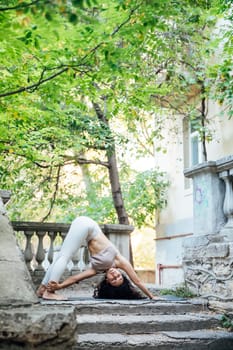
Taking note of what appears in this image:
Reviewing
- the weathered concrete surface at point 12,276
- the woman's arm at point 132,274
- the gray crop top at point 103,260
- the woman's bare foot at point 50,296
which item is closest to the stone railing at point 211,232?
the woman's arm at point 132,274

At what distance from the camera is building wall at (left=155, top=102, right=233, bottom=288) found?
12047mm

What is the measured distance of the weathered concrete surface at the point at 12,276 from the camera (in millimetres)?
2439

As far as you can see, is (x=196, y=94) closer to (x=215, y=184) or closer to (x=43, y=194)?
(x=43, y=194)

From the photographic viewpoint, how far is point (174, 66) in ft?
33.4

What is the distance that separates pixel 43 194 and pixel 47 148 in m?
2.47

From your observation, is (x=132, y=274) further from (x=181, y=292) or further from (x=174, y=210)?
(x=174, y=210)

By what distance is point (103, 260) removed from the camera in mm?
5648

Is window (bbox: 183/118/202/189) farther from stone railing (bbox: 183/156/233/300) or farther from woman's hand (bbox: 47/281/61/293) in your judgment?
woman's hand (bbox: 47/281/61/293)

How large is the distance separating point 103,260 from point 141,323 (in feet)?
3.74

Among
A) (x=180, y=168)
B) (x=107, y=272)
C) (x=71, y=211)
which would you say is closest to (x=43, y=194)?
(x=71, y=211)

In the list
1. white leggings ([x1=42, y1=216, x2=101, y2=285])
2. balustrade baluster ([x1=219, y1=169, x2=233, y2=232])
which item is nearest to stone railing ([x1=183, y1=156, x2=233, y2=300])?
Result: balustrade baluster ([x1=219, y1=169, x2=233, y2=232])

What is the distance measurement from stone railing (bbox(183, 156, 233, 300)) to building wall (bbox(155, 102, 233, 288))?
5562mm

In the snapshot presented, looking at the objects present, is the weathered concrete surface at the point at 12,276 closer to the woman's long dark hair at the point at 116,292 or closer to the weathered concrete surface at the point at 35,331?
the weathered concrete surface at the point at 35,331

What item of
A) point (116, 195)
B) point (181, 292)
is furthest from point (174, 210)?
point (181, 292)
